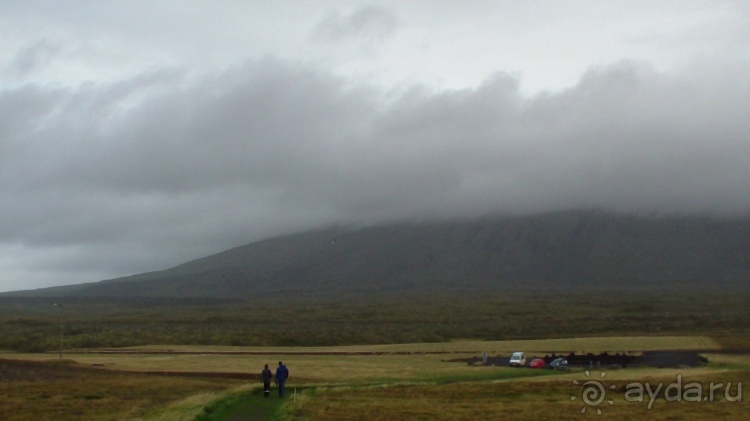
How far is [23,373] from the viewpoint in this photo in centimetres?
5653

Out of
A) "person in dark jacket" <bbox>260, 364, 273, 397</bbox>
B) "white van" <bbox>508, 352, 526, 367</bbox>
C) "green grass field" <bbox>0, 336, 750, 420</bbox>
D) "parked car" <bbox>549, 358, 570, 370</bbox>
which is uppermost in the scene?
"person in dark jacket" <bbox>260, 364, 273, 397</bbox>

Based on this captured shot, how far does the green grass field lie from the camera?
34438 mm

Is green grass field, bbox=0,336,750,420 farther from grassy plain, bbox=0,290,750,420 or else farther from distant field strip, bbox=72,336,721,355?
distant field strip, bbox=72,336,721,355

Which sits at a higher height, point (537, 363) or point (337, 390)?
point (337, 390)

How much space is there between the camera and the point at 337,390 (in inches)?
1781

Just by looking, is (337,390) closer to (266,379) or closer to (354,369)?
(266,379)

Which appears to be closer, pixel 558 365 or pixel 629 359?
pixel 558 365

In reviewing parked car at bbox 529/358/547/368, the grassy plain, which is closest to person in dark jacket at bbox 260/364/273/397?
the grassy plain

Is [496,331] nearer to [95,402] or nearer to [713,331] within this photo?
[713,331]

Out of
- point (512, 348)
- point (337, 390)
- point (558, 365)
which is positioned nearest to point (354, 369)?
point (337, 390)

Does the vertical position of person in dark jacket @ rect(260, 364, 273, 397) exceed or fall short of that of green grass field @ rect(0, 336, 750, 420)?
it exceeds it

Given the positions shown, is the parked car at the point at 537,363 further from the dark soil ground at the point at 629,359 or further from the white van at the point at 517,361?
the dark soil ground at the point at 629,359

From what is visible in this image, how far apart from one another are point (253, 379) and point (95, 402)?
1536cm

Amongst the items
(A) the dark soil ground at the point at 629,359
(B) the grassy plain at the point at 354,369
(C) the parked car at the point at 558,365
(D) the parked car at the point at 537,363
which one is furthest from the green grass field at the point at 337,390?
(D) the parked car at the point at 537,363
